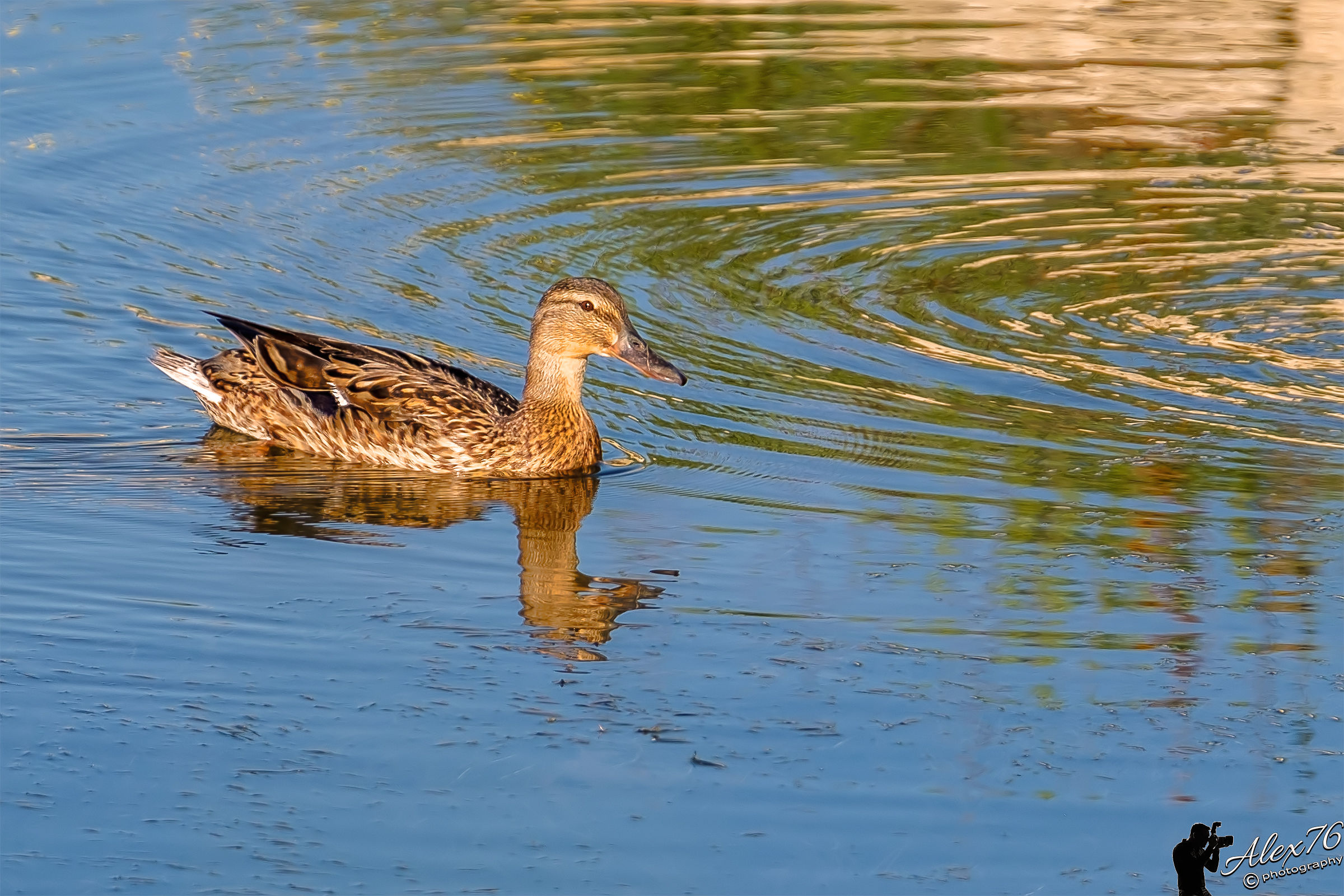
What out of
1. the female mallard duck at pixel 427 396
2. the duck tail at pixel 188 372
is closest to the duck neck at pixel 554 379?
the female mallard duck at pixel 427 396

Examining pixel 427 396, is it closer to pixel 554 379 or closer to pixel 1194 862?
pixel 554 379

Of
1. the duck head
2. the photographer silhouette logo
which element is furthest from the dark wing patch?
the photographer silhouette logo

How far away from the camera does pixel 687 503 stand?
833 centimetres

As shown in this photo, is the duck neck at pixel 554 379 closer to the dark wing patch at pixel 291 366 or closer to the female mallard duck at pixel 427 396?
the female mallard duck at pixel 427 396

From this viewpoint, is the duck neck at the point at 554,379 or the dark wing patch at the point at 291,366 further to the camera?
the dark wing patch at the point at 291,366

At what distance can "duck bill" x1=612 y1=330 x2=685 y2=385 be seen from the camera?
30.1ft

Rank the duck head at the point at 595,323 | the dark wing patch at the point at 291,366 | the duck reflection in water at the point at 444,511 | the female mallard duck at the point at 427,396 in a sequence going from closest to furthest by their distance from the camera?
1. the duck reflection in water at the point at 444,511
2. the female mallard duck at the point at 427,396
3. the duck head at the point at 595,323
4. the dark wing patch at the point at 291,366

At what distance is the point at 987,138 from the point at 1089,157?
840mm

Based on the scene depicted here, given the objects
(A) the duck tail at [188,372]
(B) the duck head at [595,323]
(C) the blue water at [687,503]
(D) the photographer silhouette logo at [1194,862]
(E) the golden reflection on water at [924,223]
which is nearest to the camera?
(D) the photographer silhouette logo at [1194,862]

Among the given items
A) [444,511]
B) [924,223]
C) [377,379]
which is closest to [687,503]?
[444,511]

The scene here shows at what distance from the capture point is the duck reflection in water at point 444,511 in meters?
7.06

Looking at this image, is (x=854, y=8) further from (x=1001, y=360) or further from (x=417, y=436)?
(x=417, y=436)

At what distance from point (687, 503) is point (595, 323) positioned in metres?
1.28

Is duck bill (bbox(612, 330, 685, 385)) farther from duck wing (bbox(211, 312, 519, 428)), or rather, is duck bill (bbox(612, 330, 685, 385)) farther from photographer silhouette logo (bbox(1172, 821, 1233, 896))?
photographer silhouette logo (bbox(1172, 821, 1233, 896))
